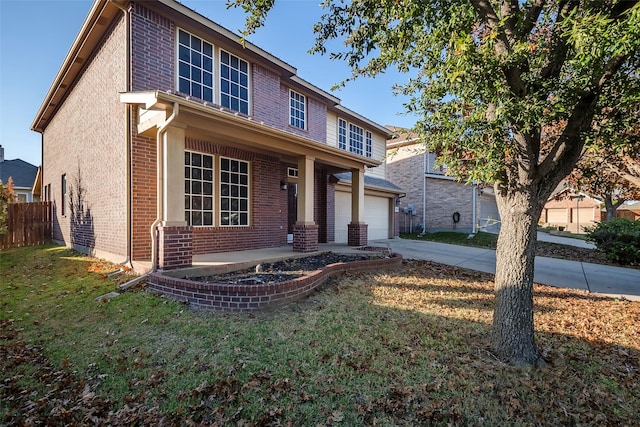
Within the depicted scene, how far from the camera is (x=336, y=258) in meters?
8.09

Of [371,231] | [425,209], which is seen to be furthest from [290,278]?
[425,209]

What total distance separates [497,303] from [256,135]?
5.58 m

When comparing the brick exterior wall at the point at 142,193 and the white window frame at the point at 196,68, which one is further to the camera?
the white window frame at the point at 196,68

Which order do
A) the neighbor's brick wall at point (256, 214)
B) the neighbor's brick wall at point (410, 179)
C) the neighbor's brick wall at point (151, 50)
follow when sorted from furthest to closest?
the neighbor's brick wall at point (410, 179), the neighbor's brick wall at point (256, 214), the neighbor's brick wall at point (151, 50)

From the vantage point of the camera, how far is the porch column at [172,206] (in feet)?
18.2

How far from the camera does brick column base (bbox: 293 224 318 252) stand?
320 inches

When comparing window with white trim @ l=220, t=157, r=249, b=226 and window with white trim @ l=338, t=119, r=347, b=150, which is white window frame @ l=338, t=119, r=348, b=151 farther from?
window with white trim @ l=220, t=157, r=249, b=226

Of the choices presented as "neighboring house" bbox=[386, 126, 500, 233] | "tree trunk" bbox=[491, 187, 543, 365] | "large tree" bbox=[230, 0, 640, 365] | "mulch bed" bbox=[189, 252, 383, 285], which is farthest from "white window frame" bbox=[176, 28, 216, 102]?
"neighboring house" bbox=[386, 126, 500, 233]

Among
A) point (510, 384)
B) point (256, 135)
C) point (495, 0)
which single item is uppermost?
point (495, 0)

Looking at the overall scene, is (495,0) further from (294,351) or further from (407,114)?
(294,351)

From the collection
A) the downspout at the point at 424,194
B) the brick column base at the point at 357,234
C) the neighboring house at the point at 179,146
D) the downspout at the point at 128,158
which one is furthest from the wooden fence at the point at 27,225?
the downspout at the point at 424,194

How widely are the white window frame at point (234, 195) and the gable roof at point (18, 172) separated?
21673mm

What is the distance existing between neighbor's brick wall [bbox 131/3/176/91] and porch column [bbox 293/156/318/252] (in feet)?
12.3

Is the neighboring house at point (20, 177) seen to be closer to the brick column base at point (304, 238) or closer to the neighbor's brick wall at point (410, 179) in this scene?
the brick column base at point (304, 238)
